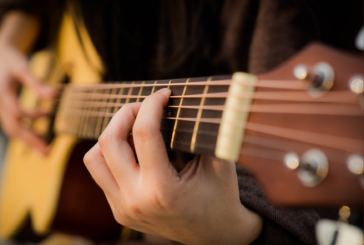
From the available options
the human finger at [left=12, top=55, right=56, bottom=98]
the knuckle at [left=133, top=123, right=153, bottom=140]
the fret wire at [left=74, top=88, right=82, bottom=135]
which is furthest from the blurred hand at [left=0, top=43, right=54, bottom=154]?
the knuckle at [left=133, top=123, right=153, bottom=140]

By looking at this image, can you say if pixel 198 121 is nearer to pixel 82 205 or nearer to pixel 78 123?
pixel 78 123

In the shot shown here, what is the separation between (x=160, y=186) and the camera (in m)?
0.37

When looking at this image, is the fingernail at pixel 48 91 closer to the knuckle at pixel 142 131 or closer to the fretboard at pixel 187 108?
the fretboard at pixel 187 108

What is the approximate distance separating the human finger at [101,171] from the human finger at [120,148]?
0.03m

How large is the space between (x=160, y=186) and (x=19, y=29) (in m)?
1.14

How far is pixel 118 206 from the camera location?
448 mm

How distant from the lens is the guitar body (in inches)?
33.3

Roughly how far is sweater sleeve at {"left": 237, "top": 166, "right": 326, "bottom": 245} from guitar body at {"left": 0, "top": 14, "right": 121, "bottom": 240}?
52 centimetres

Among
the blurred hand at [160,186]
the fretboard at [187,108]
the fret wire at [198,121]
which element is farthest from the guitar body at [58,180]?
the fret wire at [198,121]

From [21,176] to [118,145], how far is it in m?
0.85

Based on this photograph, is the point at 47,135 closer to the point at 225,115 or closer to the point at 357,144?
the point at 225,115

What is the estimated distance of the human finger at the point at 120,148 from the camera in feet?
1.35

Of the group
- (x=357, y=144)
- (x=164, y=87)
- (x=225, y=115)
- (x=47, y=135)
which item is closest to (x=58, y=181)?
(x=47, y=135)

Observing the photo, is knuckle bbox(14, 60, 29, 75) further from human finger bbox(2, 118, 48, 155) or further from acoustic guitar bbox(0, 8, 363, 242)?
acoustic guitar bbox(0, 8, 363, 242)
